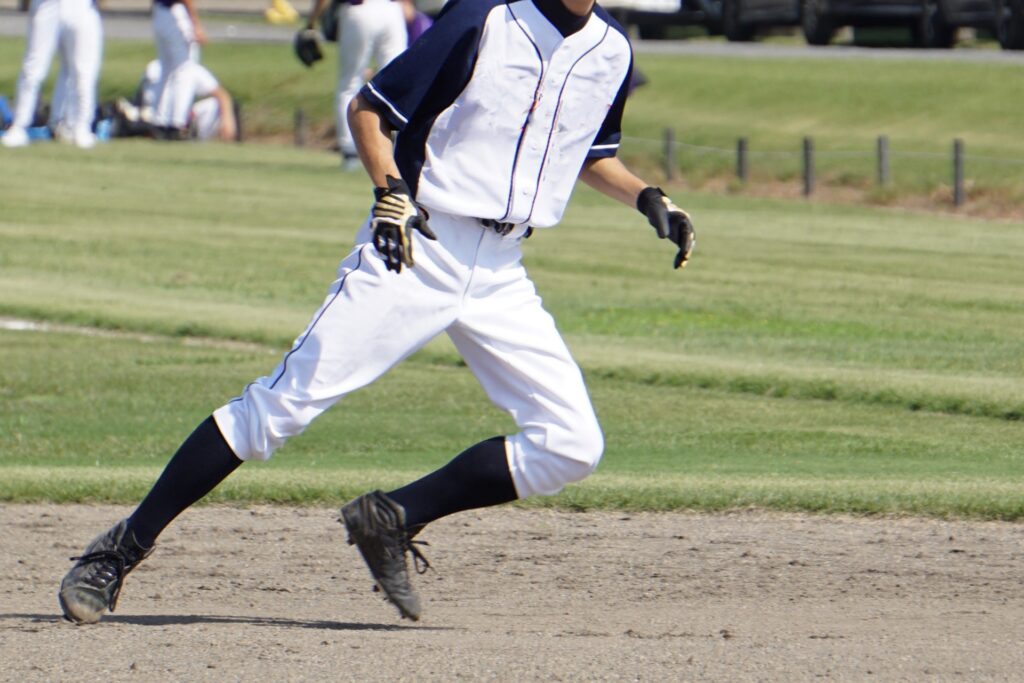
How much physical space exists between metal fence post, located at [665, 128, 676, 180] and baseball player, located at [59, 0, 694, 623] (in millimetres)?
21525

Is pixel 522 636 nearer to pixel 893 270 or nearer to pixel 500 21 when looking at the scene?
pixel 500 21

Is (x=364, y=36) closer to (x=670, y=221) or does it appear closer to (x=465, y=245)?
(x=670, y=221)

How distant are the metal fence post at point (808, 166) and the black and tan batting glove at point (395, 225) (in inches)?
777

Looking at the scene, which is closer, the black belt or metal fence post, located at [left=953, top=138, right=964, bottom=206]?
the black belt

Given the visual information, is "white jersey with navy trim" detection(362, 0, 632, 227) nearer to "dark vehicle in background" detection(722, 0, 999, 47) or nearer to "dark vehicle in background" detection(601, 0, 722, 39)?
"dark vehicle in background" detection(722, 0, 999, 47)

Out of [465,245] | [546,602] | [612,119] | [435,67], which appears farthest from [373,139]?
[546,602]

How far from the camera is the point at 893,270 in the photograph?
16.2 m

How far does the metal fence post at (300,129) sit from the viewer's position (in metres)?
31.3

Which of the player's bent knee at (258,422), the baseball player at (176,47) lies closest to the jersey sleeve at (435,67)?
the player's bent knee at (258,422)

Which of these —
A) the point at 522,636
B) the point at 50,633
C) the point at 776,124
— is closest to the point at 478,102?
the point at 522,636

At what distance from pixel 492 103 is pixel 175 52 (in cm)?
1790

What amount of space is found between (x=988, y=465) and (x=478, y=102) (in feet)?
14.3

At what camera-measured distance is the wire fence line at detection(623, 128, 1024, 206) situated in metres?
24.1

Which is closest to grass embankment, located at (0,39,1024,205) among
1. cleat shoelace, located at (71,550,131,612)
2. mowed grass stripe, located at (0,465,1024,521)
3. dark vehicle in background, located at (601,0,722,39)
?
dark vehicle in background, located at (601,0,722,39)
